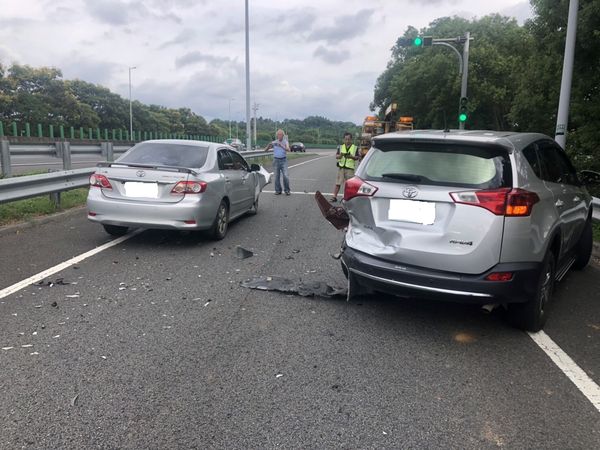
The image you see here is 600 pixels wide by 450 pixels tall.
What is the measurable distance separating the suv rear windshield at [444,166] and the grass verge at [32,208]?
6.50m

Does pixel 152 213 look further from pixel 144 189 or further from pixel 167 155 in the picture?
pixel 167 155

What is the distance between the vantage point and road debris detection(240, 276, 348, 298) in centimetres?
529

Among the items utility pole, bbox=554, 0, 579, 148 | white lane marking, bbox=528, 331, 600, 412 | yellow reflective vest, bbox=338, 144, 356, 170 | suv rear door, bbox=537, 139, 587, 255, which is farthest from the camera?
yellow reflective vest, bbox=338, 144, 356, 170

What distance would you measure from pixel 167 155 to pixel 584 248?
19.3 feet

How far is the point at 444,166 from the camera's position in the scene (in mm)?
4199

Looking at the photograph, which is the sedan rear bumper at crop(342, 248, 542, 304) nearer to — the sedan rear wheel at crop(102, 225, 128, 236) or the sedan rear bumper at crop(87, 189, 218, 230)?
the sedan rear bumper at crop(87, 189, 218, 230)

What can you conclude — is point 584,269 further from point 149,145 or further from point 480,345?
point 149,145

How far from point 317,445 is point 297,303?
7.64 ft

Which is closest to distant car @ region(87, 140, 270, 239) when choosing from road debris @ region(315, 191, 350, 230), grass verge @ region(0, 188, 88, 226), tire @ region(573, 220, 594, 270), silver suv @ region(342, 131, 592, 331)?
grass verge @ region(0, 188, 88, 226)

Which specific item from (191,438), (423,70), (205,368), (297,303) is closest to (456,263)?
(297,303)

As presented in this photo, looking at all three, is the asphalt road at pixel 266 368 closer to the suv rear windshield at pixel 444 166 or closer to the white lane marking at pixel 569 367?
the white lane marking at pixel 569 367

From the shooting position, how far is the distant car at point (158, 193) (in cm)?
691

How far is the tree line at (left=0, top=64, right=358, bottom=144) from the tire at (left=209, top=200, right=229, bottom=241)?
3514 centimetres

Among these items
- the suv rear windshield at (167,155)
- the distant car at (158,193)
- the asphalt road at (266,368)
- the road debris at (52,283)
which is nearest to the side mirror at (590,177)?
the asphalt road at (266,368)
